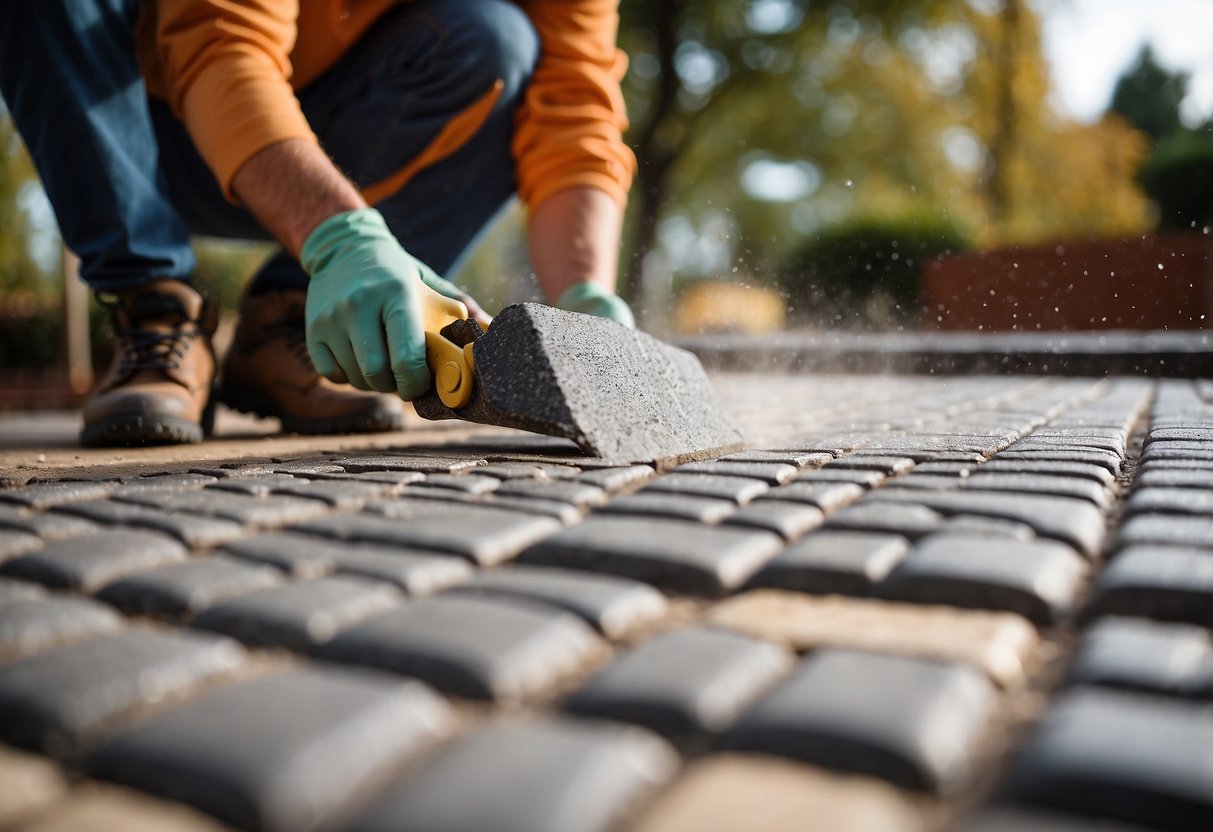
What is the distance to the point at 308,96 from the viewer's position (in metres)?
3.25

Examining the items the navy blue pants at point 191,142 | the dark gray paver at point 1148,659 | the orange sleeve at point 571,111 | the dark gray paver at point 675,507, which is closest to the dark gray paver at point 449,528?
the dark gray paver at point 675,507

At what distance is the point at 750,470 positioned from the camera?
166 cm

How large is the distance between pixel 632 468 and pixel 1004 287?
921 cm

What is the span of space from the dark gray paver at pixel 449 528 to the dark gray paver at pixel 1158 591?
2.08 feet

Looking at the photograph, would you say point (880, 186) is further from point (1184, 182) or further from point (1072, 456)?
point (1072, 456)

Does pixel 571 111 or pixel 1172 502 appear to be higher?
pixel 571 111

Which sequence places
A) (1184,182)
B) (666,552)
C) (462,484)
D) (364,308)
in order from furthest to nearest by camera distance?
(1184,182) < (364,308) < (462,484) < (666,552)

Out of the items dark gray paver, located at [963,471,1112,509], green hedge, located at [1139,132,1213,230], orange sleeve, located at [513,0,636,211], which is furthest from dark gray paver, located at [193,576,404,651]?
green hedge, located at [1139,132,1213,230]

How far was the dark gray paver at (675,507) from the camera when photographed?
1294 millimetres

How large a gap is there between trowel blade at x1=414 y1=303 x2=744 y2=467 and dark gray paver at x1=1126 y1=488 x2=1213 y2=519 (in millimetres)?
788

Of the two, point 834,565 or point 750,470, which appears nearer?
point 834,565

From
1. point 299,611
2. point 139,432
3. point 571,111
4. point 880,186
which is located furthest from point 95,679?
point 880,186

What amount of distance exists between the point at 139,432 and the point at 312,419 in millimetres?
474

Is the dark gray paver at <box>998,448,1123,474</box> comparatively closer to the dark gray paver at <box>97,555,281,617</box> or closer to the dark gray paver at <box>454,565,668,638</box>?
the dark gray paver at <box>454,565,668,638</box>
